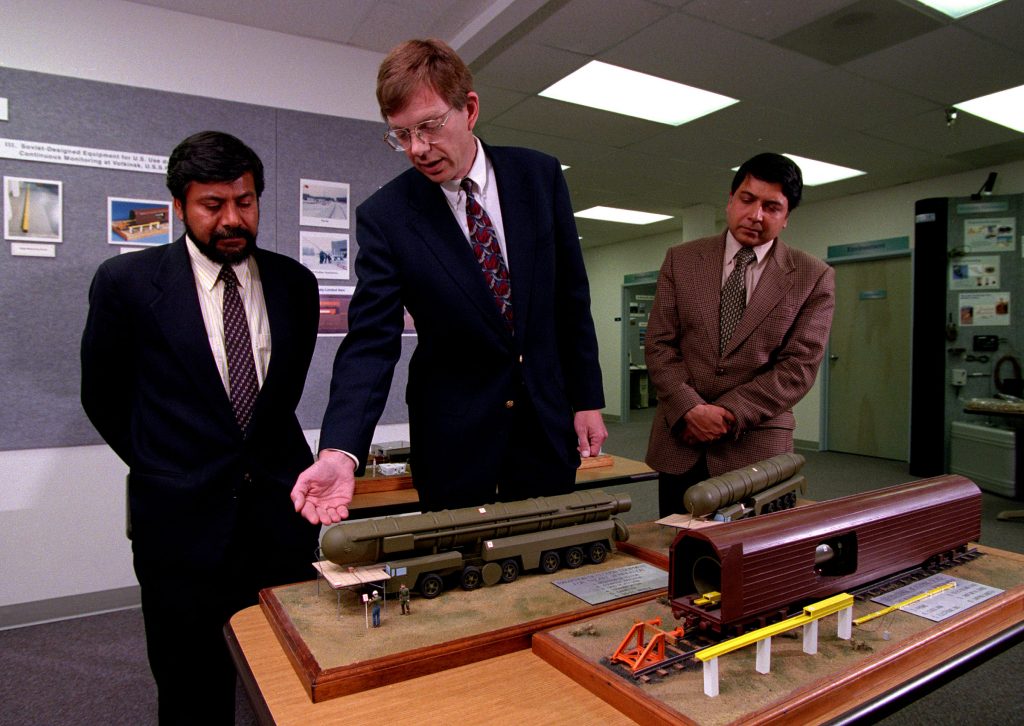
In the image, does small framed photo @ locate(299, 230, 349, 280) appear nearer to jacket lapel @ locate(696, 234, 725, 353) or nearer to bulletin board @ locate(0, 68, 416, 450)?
bulletin board @ locate(0, 68, 416, 450)

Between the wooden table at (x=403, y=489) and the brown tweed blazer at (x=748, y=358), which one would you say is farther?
A: the wooden table at (x=403, y=489)

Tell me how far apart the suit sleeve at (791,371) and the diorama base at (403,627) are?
0.83m

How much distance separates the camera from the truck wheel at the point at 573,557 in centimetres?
139

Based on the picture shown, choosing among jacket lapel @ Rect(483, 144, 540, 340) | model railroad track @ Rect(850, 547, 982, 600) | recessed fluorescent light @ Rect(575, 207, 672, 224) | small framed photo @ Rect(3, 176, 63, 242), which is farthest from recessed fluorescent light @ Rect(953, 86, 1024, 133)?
small framed photo @ Rect(3, 176, 63, 242)

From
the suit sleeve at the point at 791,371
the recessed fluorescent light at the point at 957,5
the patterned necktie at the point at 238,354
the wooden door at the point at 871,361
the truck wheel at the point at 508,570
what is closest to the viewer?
the truck wheel at the point at 508,570

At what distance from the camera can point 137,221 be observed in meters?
3.36

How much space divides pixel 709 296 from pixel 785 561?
114cm

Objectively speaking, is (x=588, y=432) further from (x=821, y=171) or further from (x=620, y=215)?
(x=620, y=215)

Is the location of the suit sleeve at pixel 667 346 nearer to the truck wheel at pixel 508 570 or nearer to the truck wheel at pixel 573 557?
the truck wheel at pixel 573 557

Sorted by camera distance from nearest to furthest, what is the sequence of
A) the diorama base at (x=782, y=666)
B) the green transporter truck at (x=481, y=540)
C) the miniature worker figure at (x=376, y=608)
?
the diorama base at (x=782, y=666), the miniature worker figure at (x=376, y=608), the green transporter truck at (x=481, y=540)

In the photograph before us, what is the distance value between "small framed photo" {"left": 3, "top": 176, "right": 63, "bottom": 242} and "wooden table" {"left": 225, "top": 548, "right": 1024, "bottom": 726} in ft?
9.54

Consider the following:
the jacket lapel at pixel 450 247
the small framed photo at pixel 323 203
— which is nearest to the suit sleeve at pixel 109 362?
the jacket lapel at pixel 450 247

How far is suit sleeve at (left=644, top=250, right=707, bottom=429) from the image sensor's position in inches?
81.2

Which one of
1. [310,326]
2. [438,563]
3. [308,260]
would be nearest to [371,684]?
[438,563]
